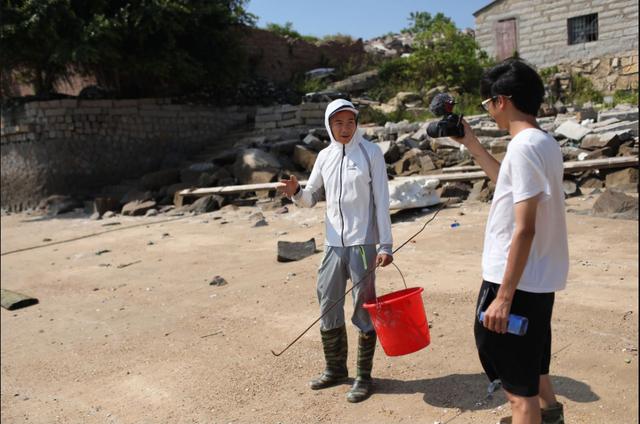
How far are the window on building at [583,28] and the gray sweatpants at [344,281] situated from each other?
58.1ft

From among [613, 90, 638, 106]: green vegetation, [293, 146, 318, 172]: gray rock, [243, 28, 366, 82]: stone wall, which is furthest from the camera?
[243, 28, 366, 82]: stone wall

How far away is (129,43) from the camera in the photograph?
47.5ft

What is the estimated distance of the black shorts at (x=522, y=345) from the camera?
7.54ft

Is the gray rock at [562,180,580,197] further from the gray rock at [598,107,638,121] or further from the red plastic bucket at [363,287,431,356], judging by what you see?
the red plastic bucket at [363,287,431,356]

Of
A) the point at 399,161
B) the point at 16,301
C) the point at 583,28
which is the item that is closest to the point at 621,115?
the point at 399,161

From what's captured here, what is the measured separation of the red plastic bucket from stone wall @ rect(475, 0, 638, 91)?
16615 mm

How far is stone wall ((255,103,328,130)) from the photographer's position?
16.7 meters

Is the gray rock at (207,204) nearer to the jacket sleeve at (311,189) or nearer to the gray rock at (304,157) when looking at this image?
the gray rock at (304,157)

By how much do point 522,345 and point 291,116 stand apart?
599 inches

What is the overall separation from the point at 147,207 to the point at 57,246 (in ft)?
7.81

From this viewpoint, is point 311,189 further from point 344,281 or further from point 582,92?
point 582,92

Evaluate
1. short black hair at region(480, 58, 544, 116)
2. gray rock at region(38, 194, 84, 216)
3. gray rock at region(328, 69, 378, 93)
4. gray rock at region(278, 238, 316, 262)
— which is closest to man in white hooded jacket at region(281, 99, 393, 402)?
short black hair at region(480, 58, 544, 116)

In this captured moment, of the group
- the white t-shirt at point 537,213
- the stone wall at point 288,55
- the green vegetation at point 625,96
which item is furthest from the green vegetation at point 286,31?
the white t-shirt at point 537,213

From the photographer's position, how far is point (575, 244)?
21.2 feet
